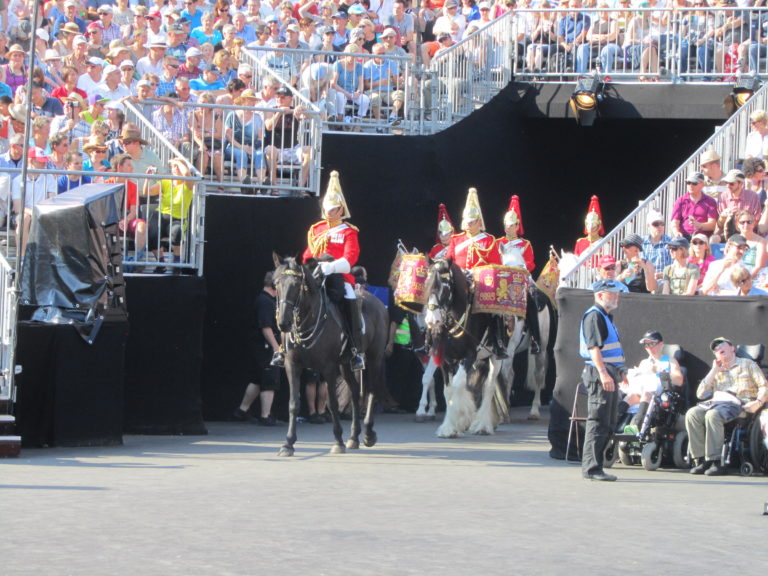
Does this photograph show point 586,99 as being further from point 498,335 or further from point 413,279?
point 413,279

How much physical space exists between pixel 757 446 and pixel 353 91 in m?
8.83

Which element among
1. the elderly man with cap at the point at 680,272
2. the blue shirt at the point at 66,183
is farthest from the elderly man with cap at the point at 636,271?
the blue shirt at the point at 66,183

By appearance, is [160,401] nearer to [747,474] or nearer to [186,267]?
[186,267]

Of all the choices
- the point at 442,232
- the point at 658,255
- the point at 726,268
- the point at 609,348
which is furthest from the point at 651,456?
the point at 442,232

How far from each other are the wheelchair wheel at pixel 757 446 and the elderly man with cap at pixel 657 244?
2941 mm

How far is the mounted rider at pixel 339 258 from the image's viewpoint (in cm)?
1509

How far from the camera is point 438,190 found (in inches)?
806

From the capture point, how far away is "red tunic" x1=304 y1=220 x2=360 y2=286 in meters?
15.6

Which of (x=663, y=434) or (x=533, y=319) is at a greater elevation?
(x=533, y=319)

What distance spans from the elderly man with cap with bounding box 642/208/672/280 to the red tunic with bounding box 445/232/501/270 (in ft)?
7.43

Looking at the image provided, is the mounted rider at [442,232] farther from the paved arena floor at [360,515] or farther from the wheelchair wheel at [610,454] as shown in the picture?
the wheelchair wheel at [610,454]

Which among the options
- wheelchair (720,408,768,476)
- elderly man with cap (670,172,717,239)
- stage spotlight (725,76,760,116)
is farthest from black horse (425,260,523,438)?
stage spotlight (725,76,760,116)

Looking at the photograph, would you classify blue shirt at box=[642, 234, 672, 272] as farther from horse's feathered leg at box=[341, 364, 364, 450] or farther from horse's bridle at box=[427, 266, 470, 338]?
horse's feathered leg at box=[341, 364, 364, 450]

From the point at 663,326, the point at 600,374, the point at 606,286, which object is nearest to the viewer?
the point at 600,374
